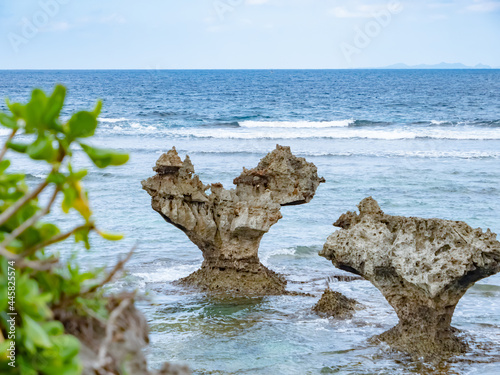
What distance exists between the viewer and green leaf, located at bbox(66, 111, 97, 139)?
1578 mm

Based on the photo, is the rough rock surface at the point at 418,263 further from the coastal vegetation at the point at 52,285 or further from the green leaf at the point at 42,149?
the green leaf at the point at 42,149

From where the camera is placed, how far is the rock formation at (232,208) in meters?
9.43

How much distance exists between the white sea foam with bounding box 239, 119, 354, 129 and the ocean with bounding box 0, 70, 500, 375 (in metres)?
0.18

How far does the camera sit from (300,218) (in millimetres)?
14750

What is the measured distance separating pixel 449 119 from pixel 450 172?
21031 mm

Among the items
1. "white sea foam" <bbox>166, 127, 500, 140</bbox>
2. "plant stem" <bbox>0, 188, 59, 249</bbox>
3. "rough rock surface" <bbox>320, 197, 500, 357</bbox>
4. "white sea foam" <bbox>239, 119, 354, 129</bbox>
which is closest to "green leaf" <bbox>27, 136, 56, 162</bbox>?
"plant stem" <bbox>0, 188, 59, 249</bbox>

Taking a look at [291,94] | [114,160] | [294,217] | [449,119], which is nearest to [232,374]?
[114,160]

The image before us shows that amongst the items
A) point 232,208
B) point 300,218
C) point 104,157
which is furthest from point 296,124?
point 104,157

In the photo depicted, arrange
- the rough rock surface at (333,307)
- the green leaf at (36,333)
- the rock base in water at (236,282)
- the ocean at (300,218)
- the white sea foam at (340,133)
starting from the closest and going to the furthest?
the green leaf at (36,333) < the ocean at (300,218) < the rough rock surface at (333,307) < the rock base in water at (236,282) < the white sea foam at (340,133)

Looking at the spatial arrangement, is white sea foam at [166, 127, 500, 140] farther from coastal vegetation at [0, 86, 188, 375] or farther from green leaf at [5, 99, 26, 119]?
green leaf at [5, 99, 26, 119]

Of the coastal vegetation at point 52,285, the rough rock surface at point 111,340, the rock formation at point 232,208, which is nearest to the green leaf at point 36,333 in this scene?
the coastal vegetation at point 52,285

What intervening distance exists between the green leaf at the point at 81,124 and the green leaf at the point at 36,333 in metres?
0.45

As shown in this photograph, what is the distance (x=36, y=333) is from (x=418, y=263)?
591 cm

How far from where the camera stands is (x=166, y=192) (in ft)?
30.8
